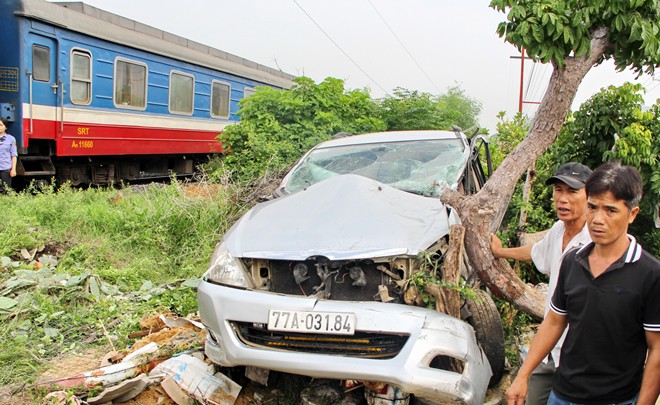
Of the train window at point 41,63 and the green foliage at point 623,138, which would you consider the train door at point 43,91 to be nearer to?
the train window at point 41,63

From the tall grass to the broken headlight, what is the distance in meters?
1.32

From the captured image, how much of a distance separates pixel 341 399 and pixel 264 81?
1520 cm

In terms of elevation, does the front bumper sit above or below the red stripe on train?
below

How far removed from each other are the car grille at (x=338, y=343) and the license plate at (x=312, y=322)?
0.23ft

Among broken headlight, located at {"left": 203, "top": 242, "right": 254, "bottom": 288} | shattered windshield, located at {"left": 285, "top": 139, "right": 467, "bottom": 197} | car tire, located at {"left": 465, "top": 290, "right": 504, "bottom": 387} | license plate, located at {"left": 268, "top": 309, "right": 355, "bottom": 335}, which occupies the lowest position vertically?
car tire, located at {"left": 465, "top": 290, "right": 504, "bottom": 387}

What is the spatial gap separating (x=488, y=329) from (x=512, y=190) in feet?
5.43

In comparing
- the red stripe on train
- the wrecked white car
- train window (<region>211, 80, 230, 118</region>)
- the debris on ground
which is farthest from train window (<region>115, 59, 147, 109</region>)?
the debris on ground

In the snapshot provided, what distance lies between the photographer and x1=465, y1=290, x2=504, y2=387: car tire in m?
3.54

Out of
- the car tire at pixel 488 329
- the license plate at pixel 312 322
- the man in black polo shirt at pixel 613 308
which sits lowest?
the car tire at pixel 488 329

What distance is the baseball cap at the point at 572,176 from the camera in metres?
2.92

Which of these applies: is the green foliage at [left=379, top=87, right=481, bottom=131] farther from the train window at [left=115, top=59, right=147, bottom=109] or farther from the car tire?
the car tire

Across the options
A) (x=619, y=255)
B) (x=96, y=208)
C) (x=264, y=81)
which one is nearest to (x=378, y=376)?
(x=619, y=255)

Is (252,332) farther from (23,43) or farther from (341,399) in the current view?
(23,43)

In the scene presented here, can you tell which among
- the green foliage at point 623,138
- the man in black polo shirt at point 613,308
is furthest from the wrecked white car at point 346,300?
the green foliage at point 623,138
